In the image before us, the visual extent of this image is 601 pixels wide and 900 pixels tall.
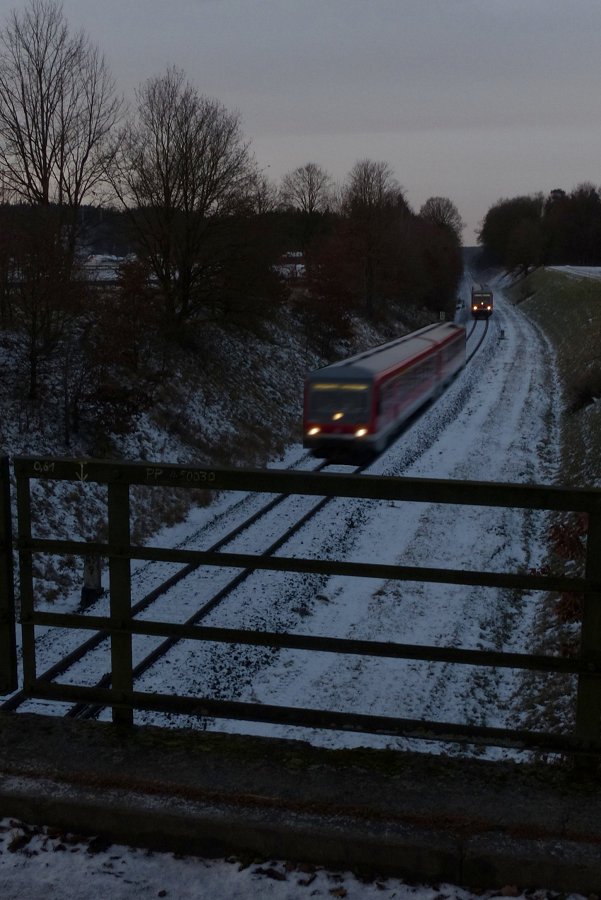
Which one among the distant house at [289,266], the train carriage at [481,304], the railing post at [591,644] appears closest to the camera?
the railing post at [591,644]

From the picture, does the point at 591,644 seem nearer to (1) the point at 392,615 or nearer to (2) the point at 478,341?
(1) the point at 392,615

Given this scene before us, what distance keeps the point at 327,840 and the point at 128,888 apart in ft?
2.72

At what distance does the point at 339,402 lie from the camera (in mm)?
16547

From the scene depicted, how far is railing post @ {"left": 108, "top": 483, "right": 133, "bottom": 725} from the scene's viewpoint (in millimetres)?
4234

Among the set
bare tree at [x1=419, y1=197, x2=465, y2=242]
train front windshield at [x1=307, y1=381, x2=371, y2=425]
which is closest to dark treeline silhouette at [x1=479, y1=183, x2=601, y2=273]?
bare tree at [x1=419, y1=197, x2=465, y2=242]

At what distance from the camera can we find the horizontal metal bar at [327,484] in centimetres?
385

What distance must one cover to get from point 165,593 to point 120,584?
973 cm

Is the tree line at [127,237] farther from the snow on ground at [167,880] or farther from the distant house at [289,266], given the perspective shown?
the snow on ground at [167,880]

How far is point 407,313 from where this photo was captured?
61.2 metres

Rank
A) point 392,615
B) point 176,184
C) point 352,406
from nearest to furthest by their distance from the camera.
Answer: point 392,615 < point 352,406 < point 176,184

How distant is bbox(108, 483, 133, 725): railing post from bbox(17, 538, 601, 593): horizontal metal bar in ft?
0.16

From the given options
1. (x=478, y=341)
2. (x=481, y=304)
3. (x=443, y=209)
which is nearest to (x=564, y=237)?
(x=443, y=209)

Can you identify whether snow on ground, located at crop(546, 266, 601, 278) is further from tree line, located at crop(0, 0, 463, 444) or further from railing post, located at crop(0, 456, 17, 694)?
railing post, located at crop(0, 456, 17, 694)

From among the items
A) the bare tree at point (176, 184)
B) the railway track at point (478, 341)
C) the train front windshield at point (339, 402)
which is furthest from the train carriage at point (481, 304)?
the train front windshield at point (339, 402)
